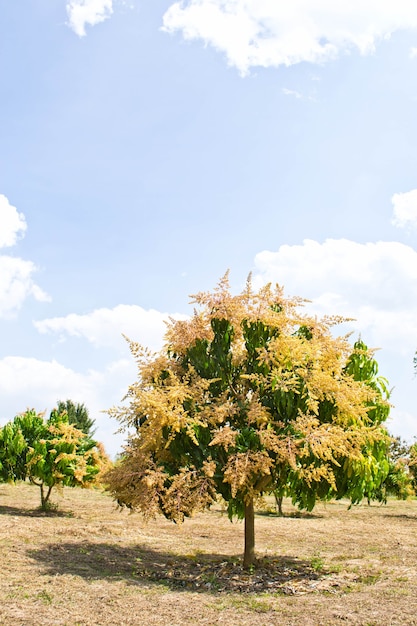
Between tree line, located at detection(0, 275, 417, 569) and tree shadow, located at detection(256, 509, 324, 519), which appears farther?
tree shadow, located at detection(256, 509, 324, 519)

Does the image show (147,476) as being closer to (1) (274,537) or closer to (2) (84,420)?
(1) (274,537)

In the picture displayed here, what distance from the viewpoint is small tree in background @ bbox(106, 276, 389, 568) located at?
1027 centimetres

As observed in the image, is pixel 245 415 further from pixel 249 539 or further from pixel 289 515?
pixel 289 515

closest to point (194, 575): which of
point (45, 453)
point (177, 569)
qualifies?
point (177, 569)

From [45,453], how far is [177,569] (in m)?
9.96

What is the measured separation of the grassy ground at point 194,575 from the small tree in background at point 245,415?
4.69 ft

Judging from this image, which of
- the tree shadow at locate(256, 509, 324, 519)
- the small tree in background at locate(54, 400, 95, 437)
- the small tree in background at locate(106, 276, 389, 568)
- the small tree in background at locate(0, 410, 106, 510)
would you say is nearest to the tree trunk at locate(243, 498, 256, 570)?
the small tree in background at locate(106, 276, 389, 568)

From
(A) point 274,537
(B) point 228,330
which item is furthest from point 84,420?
(B) point 228,330

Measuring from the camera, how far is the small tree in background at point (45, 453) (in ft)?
66.6

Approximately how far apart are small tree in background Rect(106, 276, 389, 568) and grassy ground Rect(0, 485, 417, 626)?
1431 millimetres

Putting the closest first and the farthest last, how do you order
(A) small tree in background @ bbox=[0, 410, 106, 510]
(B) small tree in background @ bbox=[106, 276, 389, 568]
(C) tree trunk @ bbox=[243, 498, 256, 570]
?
(B) small tree in background @ bbox=[106, 276, 389, 568] < (C) tree trunk @ bbox=[243, 498, 256, 570] < (A) small tree in background @ bbox=[0, 410, 106, 510]

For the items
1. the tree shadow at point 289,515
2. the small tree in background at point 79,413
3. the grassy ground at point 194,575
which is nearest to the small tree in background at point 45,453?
the grassy ground at point 194,575

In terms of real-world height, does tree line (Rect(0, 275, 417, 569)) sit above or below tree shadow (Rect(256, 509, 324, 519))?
above

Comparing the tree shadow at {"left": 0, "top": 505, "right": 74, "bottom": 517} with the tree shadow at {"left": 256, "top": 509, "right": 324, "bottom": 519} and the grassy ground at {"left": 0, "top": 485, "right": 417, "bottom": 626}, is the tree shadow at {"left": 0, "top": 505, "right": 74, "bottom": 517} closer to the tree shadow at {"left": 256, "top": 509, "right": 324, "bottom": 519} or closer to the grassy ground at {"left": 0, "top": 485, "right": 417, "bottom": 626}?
the grassy ground at {"left": 0, "top": 485, "right": 417, "bottom": 626}
